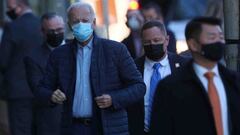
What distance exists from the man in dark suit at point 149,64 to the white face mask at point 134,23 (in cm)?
261

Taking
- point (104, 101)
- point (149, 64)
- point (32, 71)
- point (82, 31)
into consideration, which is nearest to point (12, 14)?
point (32, 71)

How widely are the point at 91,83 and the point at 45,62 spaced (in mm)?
2465

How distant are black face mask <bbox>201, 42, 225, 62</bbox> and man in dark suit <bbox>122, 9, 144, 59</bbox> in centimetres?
395

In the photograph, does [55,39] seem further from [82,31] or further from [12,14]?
[82,31]

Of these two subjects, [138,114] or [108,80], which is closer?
[108,80]

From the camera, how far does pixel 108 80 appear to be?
6801 millimetres

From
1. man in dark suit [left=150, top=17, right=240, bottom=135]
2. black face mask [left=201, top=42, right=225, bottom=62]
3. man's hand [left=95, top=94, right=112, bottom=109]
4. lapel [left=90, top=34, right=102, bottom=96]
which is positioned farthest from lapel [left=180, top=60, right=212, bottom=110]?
lapel [left=90, top=34, right=102, bottom=96]

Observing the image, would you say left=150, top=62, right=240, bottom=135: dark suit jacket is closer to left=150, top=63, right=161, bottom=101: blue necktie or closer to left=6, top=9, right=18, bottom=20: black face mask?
left=150, top=63, right=161, bottom=101: blue necktie

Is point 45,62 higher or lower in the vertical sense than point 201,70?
lower

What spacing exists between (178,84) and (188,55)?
117 inches

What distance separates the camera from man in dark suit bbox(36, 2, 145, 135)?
6.74m

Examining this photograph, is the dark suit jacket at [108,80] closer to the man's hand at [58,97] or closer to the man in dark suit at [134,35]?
the man's hand at [58,97]

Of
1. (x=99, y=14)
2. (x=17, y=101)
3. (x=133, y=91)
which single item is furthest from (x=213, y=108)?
(x=99, y=14)

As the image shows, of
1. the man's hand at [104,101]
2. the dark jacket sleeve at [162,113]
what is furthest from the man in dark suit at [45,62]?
the dark jacket sleeve at [162,113]
